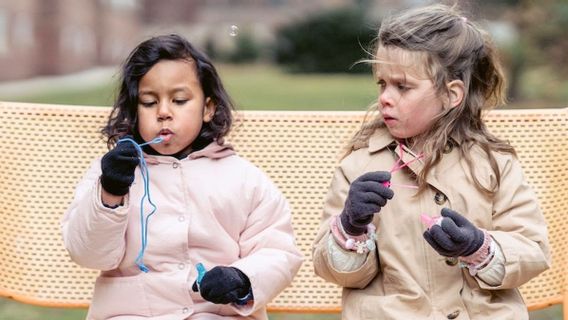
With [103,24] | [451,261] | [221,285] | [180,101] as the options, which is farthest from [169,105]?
[103,24]

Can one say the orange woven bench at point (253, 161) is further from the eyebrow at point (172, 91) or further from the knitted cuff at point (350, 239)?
the knitted cuff at point (350, 239)

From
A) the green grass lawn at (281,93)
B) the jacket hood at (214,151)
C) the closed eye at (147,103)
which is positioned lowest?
the green grass lawn at (281,93)

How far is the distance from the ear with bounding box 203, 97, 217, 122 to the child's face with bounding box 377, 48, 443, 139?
577 millimetres

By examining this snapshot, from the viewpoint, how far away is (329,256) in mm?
3109

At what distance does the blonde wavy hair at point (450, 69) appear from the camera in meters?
3.21

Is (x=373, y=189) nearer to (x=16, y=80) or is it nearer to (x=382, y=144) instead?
(x=382, y=144)

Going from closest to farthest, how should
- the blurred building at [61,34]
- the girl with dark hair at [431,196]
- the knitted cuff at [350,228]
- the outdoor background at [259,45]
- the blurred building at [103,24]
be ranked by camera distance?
1. the knitted cuff at [350,228]
2. the girl with dark hair at [431,196]
3. the outdoor background at [259,45]
4. the blurred building at [61,34]
5. the blurred building at [103,24]

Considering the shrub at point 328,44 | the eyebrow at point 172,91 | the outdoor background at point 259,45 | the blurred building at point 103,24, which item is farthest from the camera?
the shrub at point 328,44

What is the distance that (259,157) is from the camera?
12.1 ft

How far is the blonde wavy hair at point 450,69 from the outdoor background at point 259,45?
7.50 meters

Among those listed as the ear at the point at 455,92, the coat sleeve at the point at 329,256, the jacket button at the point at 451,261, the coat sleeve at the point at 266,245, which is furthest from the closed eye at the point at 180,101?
the jacket button at the point at 451,261

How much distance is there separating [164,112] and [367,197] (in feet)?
2.44

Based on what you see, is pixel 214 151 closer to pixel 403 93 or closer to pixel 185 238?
pixel 185 238

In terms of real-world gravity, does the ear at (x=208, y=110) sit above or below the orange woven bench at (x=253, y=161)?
above
